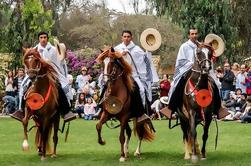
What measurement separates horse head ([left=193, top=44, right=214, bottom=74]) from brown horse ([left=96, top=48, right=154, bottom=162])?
1.44 m

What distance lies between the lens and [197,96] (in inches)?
476

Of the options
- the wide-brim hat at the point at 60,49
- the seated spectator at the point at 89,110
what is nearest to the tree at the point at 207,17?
the seated spectator at the point at 89,110

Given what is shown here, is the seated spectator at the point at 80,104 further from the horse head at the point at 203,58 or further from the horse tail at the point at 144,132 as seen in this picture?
the horse head at the point at 203,58

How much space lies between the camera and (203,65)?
11938mm

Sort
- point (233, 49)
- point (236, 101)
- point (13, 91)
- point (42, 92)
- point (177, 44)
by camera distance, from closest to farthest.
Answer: point (42, 92), point (236, 101), point (13, 91), point (233, 49), point (177, 44)

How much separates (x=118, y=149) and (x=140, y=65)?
7.13 feet

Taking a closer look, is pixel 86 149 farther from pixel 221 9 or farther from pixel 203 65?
pixel 221 9

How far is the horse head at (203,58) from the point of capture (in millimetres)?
11914

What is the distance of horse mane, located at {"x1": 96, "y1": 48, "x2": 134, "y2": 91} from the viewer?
12430mm

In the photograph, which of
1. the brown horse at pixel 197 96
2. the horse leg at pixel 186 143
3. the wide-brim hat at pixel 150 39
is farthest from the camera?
the wide-brim hat at pixel 150 39

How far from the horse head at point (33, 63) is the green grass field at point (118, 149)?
1734mm

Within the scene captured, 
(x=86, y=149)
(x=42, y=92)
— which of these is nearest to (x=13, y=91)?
(x=86, y=149)

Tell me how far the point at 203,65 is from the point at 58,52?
3.72 m

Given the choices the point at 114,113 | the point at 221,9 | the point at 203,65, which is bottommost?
the point at 114,113
